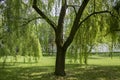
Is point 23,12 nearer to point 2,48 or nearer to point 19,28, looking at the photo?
point 19,28

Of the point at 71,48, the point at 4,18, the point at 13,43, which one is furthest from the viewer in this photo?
the point at 71,48

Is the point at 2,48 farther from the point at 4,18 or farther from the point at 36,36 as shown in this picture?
the point at 36,36

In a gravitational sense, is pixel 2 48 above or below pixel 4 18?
below

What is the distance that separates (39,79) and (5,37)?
2.37 metres

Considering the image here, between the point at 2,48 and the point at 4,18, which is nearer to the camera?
the point at 4,18

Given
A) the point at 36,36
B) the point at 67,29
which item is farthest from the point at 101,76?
the point at 36,36

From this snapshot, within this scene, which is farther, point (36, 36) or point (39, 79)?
point (36, 36)

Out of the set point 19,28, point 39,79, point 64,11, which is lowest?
point 39,79

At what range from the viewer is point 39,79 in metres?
12.2

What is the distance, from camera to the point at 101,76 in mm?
13016

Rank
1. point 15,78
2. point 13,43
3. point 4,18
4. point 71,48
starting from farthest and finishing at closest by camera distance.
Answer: point 71,48
point 15,78
point 13,43
point 4,18

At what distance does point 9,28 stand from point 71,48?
3.77 metres

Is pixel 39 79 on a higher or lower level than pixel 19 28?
lower

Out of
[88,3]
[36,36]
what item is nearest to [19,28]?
[36,36]
